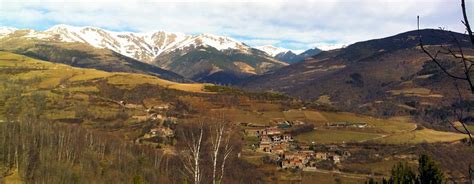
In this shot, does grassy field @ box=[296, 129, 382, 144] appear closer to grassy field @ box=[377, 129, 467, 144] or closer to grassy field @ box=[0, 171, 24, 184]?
grassy field @ box=[377, 129, 467, 144]

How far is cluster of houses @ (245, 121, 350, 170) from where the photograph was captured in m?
101

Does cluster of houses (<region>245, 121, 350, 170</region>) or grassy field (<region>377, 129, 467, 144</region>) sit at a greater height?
grassy field (<region>377, 129, 467, 144</region>)

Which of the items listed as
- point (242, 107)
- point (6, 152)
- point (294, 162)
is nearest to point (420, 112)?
point (242, 107)

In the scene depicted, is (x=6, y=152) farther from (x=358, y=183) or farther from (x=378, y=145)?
(x=378, y=145)

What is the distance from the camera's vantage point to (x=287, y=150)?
113 metres

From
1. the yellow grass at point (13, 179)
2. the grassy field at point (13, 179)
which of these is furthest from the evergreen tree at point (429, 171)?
the yellow grass at point (13, 179)

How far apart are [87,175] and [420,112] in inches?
6200

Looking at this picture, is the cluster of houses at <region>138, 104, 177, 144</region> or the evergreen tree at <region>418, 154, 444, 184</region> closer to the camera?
the evergreen tree at <region>418, 154, 444, 184</region>

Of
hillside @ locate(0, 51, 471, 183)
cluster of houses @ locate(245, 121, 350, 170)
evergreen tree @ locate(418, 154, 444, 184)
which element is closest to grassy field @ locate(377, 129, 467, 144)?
hillside @ locate(0, 51, 471, 183)

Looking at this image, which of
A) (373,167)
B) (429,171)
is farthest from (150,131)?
(429,171)

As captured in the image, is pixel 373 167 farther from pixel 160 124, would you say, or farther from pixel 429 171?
pixel 160 124

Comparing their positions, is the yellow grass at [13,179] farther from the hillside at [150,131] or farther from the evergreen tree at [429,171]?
the evergreen tree at [429,171]

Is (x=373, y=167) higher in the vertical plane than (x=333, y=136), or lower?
lower

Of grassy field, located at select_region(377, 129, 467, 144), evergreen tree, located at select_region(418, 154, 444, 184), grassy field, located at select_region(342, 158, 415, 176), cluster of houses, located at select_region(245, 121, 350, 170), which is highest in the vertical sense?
evergreen tree, located at select_region(418, 154, 444, 184)
